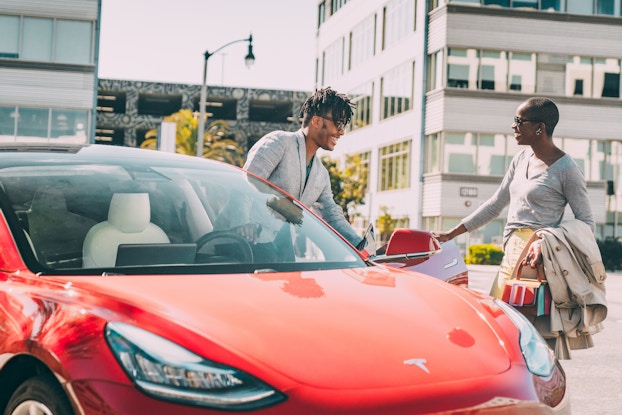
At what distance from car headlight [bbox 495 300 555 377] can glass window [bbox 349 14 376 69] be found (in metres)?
48.5

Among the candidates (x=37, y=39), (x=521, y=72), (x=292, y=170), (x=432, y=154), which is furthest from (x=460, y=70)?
(x=292, y=170)

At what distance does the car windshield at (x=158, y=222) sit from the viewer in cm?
382

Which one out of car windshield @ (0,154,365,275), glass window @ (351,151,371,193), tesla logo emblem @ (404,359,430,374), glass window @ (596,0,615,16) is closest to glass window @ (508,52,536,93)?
glass window @ (596,0,615,16)

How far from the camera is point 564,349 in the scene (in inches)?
209

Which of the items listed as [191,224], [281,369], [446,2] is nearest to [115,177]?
[191,224]

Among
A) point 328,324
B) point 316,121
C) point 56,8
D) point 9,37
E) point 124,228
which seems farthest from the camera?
point 56,8

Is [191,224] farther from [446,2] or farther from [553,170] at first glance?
[446,2]

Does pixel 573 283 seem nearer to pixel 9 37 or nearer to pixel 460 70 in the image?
pixel 9 37

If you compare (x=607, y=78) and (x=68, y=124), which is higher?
(x=607, y=78)

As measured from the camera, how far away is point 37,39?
38156 mm

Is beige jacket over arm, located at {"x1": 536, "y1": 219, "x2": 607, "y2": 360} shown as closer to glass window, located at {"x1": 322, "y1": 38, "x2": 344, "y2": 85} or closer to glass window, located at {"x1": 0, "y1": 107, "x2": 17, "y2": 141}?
glass window, located at {"x1": 0, "y1": 107, "x2": 17, "y2": 141}

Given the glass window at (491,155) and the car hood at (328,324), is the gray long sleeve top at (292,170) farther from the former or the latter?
the glass window at (491,155)

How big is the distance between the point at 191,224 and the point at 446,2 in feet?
128

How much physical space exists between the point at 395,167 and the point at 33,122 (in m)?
17.4
